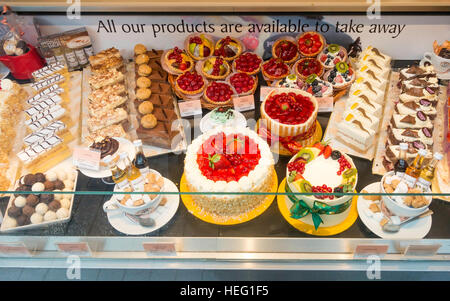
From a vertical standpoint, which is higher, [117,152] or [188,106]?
[188,106]

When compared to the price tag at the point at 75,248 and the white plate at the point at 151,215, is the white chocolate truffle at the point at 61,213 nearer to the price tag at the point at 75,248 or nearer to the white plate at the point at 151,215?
the price tag at the point at 75,248

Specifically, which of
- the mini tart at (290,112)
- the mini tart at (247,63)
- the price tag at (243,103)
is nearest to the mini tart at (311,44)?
the mini tart at (247,63)

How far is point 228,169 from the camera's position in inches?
112

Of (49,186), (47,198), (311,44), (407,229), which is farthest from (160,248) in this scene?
(311,44)

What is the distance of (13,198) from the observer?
2773 millimetres

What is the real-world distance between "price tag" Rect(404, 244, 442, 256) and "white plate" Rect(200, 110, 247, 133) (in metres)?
1.47

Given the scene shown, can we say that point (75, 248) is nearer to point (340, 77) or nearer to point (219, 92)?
point (219, 92)

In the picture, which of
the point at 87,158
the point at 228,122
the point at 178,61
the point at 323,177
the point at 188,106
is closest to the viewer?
the point at 323,177

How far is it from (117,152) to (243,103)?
108 centimetres

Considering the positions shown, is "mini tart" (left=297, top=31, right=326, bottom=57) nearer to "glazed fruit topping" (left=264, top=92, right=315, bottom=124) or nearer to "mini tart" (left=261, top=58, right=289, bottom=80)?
"mini tart" (left=261, top=58, right=289, bottom=80)

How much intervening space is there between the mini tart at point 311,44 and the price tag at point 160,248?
2.02 meters

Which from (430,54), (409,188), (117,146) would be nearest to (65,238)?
(117,146)

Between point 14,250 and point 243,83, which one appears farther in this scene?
point 243,83
